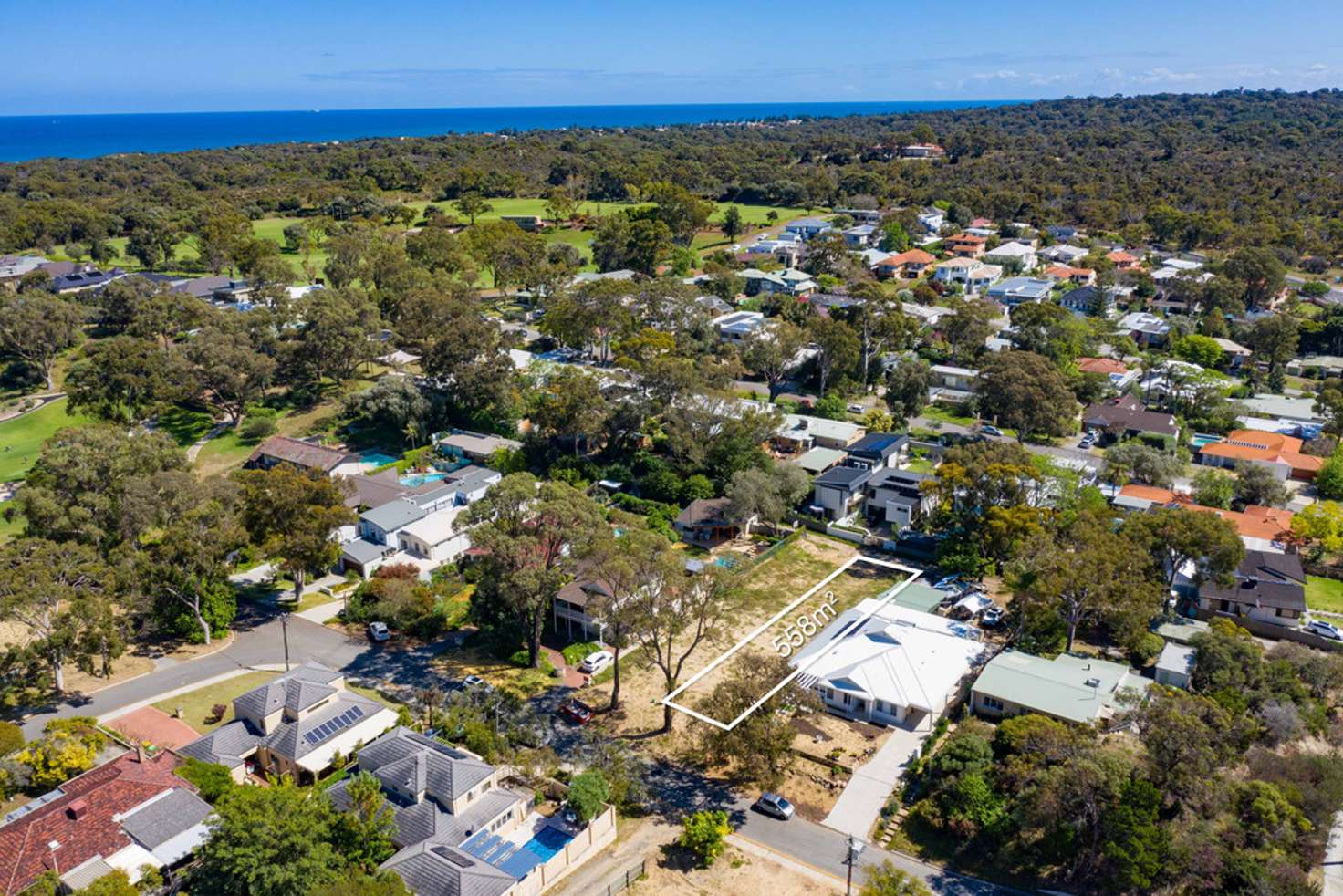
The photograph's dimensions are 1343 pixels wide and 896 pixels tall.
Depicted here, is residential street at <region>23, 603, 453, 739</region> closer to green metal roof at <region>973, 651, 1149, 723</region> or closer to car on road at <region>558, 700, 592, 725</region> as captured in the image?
car on road at <region>558, 700, 592, 725</region>

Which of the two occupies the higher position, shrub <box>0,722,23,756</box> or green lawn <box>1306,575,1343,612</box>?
shrub <box>0,722,23,756</box>

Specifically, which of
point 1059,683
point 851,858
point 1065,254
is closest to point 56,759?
point 851,858

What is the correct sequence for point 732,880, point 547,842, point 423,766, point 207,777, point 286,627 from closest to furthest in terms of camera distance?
point 732,880 → point 547,842 → point 423,766 → point 207,777 → point 286,627

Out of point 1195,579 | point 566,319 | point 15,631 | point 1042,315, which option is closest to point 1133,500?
point 1195,579

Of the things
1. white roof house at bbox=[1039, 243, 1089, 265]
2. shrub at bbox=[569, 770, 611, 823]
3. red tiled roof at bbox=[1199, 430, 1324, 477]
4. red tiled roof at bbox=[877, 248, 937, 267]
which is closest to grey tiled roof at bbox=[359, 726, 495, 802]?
shrub at bbox=[569, 770, 611, 823]

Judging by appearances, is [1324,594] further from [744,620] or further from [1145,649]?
[744,620]

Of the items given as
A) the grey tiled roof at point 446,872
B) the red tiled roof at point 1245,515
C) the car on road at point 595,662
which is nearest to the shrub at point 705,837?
the grey tiled roof at point 446,872
